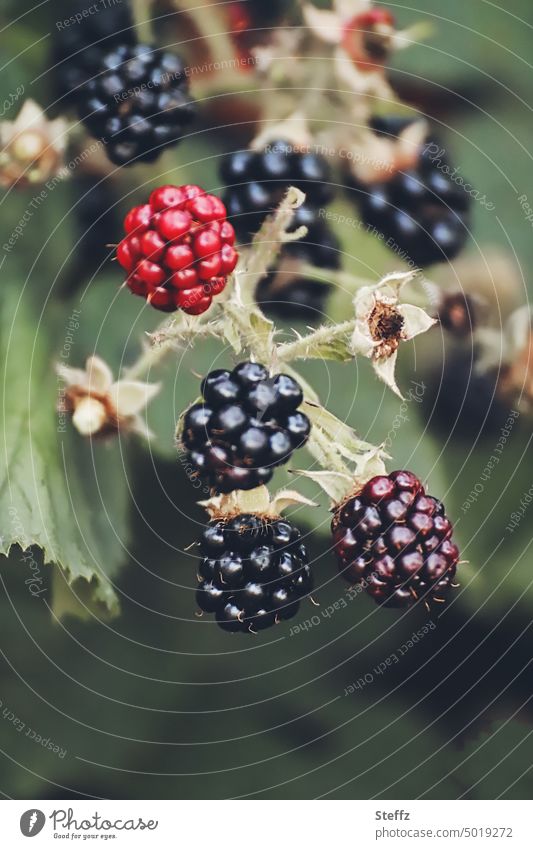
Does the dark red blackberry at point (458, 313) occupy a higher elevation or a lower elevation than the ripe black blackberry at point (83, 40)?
lower

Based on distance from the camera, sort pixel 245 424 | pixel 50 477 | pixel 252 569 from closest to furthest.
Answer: pixel 245 424, pixel 252 569, pixel 50 477

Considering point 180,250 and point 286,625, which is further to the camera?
point 286,625

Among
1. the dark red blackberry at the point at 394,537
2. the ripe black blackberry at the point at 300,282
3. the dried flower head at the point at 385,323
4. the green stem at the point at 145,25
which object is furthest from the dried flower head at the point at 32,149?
the dark red blackberry at the point at 394,537

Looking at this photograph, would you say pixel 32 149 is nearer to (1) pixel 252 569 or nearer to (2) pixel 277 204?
(2) pixel 277 204

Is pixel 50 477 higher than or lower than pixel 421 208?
lower

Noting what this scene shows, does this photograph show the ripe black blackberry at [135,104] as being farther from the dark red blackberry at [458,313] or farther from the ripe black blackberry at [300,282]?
the dark red blackberry at [458,313]

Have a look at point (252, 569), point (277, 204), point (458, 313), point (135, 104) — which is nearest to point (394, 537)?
point (252, 569)

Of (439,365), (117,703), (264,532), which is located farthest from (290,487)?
(117,703)

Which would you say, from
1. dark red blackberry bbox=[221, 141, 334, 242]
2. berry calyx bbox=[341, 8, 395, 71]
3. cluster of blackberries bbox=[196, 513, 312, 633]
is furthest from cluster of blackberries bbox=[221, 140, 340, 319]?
cluster of blackberries bbox=[196, 513, 312, 633]
